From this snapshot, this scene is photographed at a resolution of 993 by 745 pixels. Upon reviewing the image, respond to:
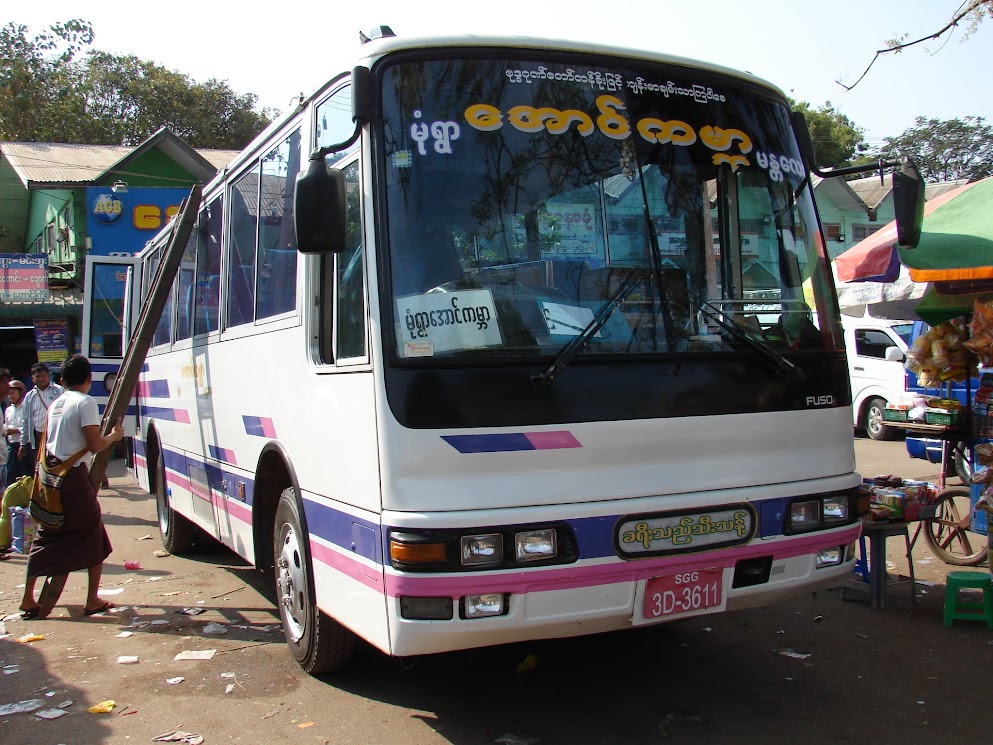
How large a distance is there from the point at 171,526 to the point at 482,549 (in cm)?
574

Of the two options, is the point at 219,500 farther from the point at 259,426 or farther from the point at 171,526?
the point at 171,526

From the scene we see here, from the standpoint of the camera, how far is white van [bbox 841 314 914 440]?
589 inches

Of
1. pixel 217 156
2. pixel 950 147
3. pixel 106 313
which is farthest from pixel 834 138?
pixel 106 313

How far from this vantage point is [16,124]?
3797cm

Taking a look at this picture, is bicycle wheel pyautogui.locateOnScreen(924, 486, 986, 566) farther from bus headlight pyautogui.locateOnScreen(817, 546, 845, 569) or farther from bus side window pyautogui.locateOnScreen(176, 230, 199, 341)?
bus side window pyautogui.locateOnScreen(176, 230, 199, 341)

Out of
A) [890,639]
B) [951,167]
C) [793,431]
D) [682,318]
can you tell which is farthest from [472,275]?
[951,167]

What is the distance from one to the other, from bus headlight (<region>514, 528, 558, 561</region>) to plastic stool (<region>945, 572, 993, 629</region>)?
3270 millimetres

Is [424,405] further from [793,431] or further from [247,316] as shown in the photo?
[247,316]

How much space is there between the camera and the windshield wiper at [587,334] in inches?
144

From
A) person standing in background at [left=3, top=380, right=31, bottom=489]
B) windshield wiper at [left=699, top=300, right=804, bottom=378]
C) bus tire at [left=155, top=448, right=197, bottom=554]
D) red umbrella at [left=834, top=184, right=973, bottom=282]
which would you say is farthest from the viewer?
person standing in background at [left=3, top=380, right=31, bottom=489]

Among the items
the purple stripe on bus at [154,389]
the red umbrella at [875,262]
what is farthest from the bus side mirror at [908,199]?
the purple stripe on bus at [154,389]

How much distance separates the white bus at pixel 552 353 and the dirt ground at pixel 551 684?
50 centimetres

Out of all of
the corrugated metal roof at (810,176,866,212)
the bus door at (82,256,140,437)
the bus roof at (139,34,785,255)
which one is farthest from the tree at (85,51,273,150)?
the bus roof at (139,34,785,255)

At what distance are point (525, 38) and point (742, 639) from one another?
3599mm
